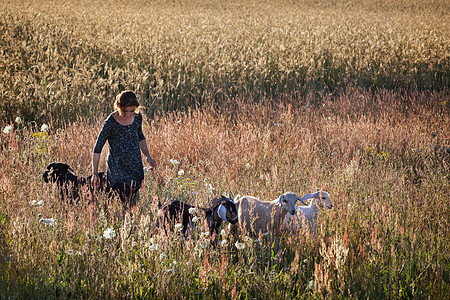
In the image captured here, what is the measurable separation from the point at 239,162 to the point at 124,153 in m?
1.79

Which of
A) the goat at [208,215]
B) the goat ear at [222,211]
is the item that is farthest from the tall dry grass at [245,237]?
the goat ear at [222,211]

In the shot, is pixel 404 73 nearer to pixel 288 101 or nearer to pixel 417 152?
pixel 288 101

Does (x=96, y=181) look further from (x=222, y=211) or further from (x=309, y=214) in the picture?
(x=309, y=214)

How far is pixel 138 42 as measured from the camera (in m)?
10.9

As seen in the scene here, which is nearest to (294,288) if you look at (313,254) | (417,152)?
(313,254)

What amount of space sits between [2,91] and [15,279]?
5.69 metres

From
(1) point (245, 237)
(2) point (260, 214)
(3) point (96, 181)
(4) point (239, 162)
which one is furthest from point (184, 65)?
(1) point (245, 237)

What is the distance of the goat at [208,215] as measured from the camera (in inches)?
129

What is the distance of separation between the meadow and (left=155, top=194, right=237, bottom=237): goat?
0.48 ft

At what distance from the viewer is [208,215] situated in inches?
135

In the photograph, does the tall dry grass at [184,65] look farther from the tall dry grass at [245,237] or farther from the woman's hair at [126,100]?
the woman's hair at [126,100]

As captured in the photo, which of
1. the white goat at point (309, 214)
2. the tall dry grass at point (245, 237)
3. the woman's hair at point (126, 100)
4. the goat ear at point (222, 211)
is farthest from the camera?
the woman's hair at point (126, 100)

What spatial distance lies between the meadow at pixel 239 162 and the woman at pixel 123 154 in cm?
24

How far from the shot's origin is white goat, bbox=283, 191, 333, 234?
373cm
